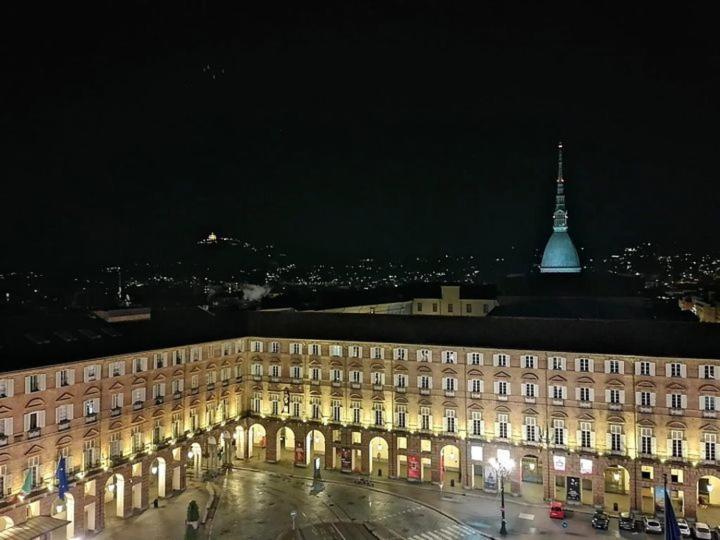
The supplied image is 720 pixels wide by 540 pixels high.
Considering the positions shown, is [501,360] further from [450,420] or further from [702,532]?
[702,532]

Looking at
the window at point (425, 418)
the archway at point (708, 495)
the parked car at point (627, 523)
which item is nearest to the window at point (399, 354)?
the window at point (425, 418)

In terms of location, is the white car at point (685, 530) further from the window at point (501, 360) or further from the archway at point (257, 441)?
the archway at point (257, 441)

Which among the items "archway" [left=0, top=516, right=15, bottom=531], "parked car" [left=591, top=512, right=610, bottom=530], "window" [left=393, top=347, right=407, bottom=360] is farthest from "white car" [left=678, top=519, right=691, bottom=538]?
"archway" [left=0, top=516, right=15, bottom=531]

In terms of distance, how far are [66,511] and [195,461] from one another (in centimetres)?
2415

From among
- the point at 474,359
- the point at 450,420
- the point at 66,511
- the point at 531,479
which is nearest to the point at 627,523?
the point at 531,479

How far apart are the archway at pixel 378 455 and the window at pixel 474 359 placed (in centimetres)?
1670

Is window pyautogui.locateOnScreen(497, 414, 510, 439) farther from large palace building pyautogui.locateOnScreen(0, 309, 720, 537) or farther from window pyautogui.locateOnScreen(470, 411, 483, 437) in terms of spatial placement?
window pyautogui.locateOnScreen(470, 411, 483, 437)

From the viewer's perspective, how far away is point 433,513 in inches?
2847

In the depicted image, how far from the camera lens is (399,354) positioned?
84.8 metres

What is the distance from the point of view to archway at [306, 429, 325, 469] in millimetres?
89625

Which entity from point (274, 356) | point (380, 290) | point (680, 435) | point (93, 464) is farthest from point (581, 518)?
point (380, 290)

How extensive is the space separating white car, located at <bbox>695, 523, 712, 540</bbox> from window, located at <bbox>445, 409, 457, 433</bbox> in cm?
2881

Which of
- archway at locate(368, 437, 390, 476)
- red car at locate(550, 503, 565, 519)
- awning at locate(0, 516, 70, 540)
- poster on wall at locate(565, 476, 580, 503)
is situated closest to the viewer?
awning at locate(0, 516, 70, 540)

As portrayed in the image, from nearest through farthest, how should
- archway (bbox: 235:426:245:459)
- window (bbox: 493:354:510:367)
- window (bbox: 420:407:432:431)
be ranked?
window (bbox: 493:354:510:367) → window (bbox: 420:407:432:431) → archway (bbox: 235:426:245:459)
